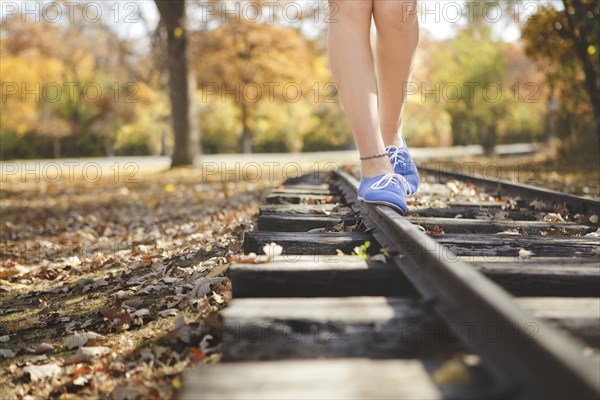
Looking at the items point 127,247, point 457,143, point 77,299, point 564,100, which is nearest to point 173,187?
point 127,247

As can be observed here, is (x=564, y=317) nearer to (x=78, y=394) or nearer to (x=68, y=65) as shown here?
(x=78, y=394)

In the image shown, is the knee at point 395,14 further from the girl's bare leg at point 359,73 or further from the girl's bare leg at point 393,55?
the girl's bare leg at point 359,73

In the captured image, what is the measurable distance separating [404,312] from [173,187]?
25.2 feet

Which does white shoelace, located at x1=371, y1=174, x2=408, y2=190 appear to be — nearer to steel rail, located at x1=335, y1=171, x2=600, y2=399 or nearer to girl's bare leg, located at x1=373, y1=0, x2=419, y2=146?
girl's bare leg, located at x1=373, y1=0, x2=419, y2=146

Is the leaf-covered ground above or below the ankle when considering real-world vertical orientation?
below

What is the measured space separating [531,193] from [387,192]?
1766 mm

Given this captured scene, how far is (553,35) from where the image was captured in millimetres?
9125

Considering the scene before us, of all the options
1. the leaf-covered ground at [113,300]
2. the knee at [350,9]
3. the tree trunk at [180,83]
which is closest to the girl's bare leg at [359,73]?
the knee at [350,9]

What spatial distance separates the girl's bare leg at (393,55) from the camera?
288 centimetres

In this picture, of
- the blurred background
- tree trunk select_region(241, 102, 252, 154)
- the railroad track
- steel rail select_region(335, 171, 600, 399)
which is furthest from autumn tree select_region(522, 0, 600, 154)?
tree trunk select_region(241, 102, 252, 154)

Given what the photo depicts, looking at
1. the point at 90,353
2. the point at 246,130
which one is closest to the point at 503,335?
the point at 90,353

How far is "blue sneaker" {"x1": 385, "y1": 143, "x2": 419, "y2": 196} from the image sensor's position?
312 centimetres

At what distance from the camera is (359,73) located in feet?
8.87

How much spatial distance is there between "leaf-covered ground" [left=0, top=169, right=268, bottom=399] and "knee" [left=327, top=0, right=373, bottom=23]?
1313 mm
